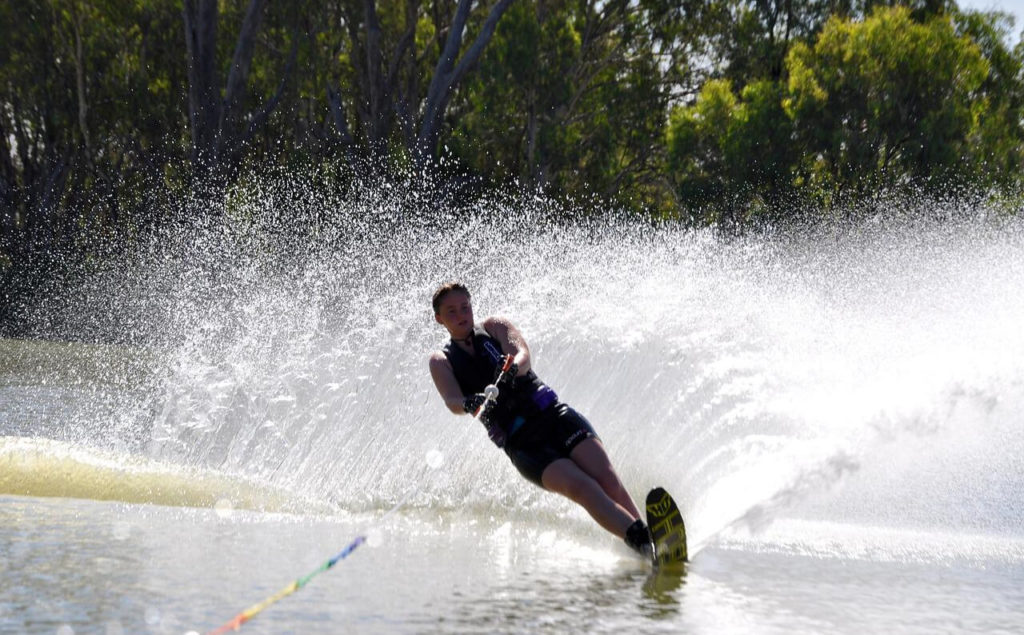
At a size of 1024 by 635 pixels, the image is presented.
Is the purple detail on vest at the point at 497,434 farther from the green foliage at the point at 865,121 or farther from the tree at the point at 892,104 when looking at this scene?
the tree at the point at 892,104

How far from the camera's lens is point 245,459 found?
8344 mm

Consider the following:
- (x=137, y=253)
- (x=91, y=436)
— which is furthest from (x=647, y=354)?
(x=137, y=253)

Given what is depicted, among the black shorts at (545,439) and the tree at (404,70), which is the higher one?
the tree at (404,70)

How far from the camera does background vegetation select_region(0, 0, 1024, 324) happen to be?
99.7ft

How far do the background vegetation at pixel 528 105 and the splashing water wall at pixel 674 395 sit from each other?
696 inches

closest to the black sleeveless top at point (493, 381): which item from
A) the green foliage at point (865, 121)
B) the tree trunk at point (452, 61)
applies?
the tree trunk at point (452, 61)

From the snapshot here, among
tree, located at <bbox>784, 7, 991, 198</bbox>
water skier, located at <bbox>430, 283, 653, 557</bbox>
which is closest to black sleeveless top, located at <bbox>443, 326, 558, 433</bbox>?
water skier, located at <bbox>430, 283, 653, 557</bbox>

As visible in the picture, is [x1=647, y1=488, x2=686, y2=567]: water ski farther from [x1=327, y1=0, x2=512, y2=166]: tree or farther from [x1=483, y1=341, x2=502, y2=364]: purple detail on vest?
[x1=327, y1=0, x2=512, y2=166]: tree

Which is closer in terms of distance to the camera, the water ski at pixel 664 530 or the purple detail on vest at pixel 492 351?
the water ski at pixel 664 530

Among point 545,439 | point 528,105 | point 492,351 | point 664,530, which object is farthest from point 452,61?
point 664,530

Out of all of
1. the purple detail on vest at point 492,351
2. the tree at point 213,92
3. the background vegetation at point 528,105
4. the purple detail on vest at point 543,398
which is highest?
the background vegetation at point 528,105

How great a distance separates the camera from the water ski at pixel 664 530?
18.4 feet

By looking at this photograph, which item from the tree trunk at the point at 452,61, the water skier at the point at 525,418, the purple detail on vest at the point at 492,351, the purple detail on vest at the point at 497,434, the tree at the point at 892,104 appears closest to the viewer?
the water skier at the point at 525,418

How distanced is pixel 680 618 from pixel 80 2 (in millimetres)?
32365
